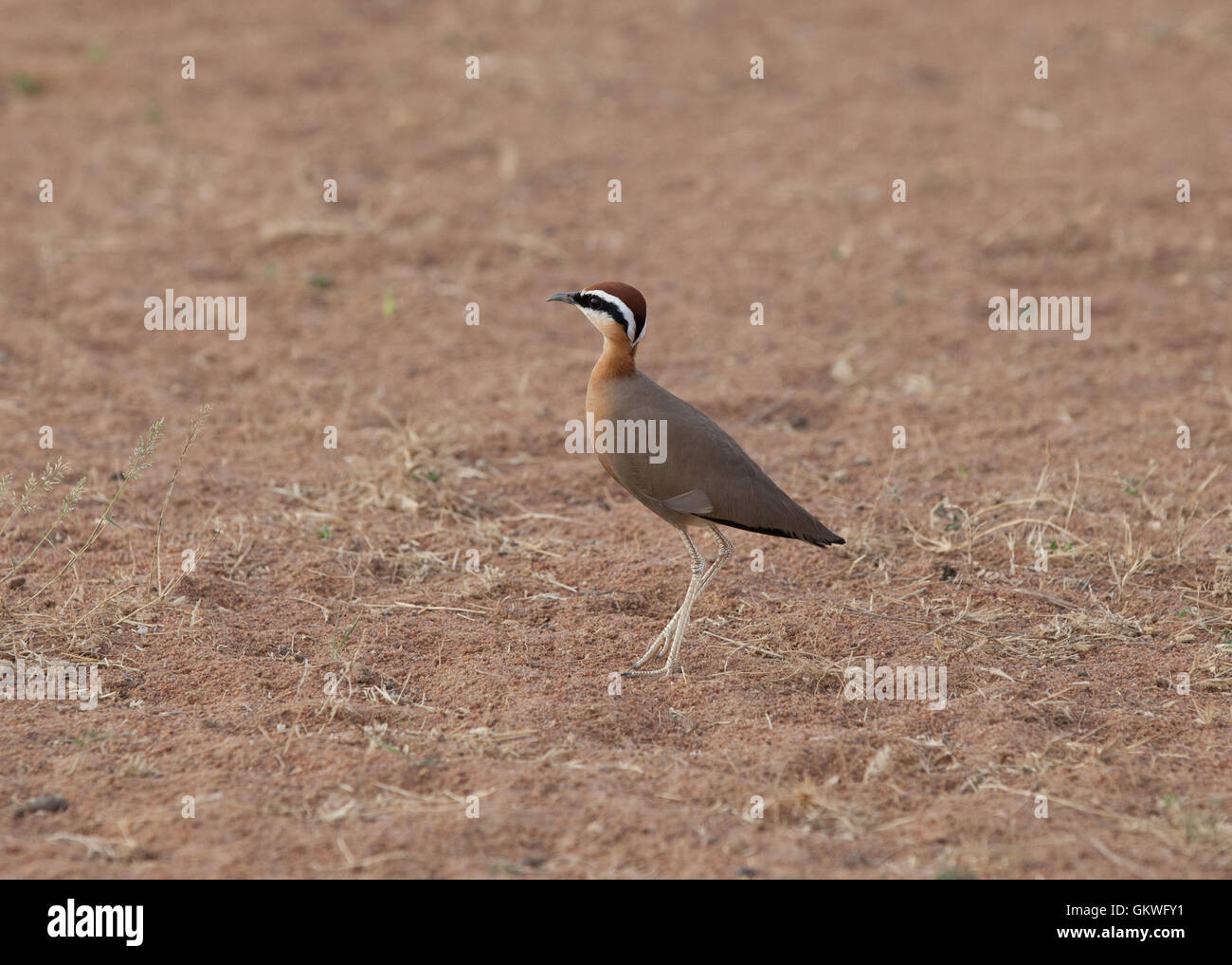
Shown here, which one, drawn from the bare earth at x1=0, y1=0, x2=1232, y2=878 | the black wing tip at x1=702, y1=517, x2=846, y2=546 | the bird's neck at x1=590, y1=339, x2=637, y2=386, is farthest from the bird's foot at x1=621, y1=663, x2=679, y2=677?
the bird's neck at x1=590, y1=339, x2=637, y2=386

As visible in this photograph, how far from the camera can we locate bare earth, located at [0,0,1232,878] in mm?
4602

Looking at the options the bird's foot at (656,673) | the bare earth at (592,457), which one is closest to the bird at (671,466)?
the bird's foot at (656,673)

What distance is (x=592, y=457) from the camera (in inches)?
311

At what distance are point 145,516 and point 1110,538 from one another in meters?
4.89

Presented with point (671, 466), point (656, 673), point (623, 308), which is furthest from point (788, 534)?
point (623, 308)

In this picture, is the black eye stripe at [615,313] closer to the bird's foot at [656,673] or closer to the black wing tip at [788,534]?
the black wing tip at [788,534]

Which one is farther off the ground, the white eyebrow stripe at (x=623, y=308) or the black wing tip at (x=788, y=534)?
the white eyebrow stripe at (x=623, y=308)

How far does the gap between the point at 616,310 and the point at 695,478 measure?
0.80 meters

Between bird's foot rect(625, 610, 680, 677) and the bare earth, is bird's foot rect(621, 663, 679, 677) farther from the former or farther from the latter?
the bare earth

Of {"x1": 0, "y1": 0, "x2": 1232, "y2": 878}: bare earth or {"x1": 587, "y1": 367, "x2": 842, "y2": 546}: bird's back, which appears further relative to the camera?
{"x1": 587, "y1": 367, "x2": 842, "y2": 546}: bird's back

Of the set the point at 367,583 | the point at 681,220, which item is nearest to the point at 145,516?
Answer: the point at 367,583

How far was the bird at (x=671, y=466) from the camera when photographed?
569cm

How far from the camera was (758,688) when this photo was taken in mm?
5484

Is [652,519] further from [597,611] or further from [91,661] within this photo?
[91,661]
